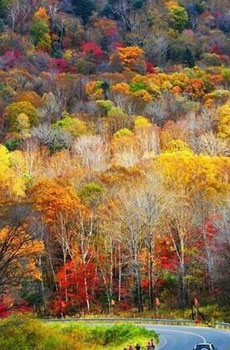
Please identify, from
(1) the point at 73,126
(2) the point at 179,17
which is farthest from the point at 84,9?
(1) the point at 73,126

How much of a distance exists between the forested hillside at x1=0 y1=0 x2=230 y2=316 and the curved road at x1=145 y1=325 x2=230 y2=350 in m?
7.09

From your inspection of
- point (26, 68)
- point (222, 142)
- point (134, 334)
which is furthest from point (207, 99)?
point (134, 334)

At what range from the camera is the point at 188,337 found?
1647 inches

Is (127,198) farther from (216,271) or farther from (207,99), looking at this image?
(207,99)

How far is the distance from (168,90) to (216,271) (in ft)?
222

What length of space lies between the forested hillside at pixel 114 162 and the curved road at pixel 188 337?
7.09 meters

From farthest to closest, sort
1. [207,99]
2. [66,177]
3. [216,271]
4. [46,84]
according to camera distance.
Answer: [46,84] < [207,99] < [66,177] < [216,271]

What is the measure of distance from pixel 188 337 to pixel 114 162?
146ft

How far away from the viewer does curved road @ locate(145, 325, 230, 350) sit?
37853 mm

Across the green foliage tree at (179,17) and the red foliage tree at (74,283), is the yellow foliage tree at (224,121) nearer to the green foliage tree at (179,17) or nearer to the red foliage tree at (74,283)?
the red foliage tree at (74,283)

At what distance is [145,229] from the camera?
59594mm

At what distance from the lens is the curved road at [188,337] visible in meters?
37.9

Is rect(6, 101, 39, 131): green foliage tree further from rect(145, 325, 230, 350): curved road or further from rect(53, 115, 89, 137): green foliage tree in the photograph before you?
rect(145, 325, 230, 350): curved road

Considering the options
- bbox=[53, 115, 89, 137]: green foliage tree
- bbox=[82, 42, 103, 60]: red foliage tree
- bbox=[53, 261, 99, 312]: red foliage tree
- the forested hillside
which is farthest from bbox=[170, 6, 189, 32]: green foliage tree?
bbox=[53, 261, 99, 312]: red foliage tree
